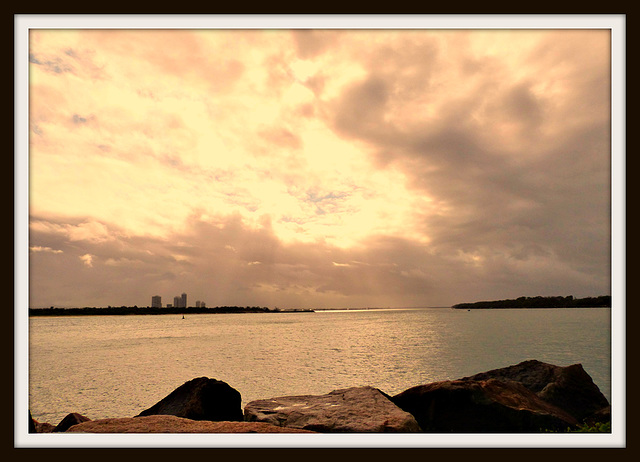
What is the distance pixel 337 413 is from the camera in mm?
8961

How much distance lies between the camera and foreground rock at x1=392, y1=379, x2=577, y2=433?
1013cm

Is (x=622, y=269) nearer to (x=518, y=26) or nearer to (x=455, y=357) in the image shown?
(x=518, y=26)

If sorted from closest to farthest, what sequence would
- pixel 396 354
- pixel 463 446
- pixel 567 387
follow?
pixel 463 446 < pixel 567 387 < pixel 396 354

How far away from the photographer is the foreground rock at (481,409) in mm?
10133

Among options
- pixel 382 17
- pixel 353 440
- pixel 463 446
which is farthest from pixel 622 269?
pixel 382 17

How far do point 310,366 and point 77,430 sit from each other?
2804 cm

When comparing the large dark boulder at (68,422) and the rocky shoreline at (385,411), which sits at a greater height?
the rocky shoreline at (385,411)

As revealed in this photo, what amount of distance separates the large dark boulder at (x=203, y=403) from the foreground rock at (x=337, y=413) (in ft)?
6.82

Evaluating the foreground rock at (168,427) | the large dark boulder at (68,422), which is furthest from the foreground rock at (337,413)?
the large dark boulder at (68,422)

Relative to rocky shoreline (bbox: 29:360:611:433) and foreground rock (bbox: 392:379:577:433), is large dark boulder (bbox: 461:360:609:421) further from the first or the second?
→ foreground rock (bbox: 392:379:577:433)

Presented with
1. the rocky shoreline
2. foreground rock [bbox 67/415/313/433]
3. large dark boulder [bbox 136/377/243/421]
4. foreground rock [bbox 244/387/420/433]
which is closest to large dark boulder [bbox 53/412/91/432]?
the rocky shoreline

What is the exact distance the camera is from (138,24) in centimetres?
815

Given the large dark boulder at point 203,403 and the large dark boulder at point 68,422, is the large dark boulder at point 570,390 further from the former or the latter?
the large dark boulder at point 68,422

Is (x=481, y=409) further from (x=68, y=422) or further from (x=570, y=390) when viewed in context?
(x=68, y=422)
